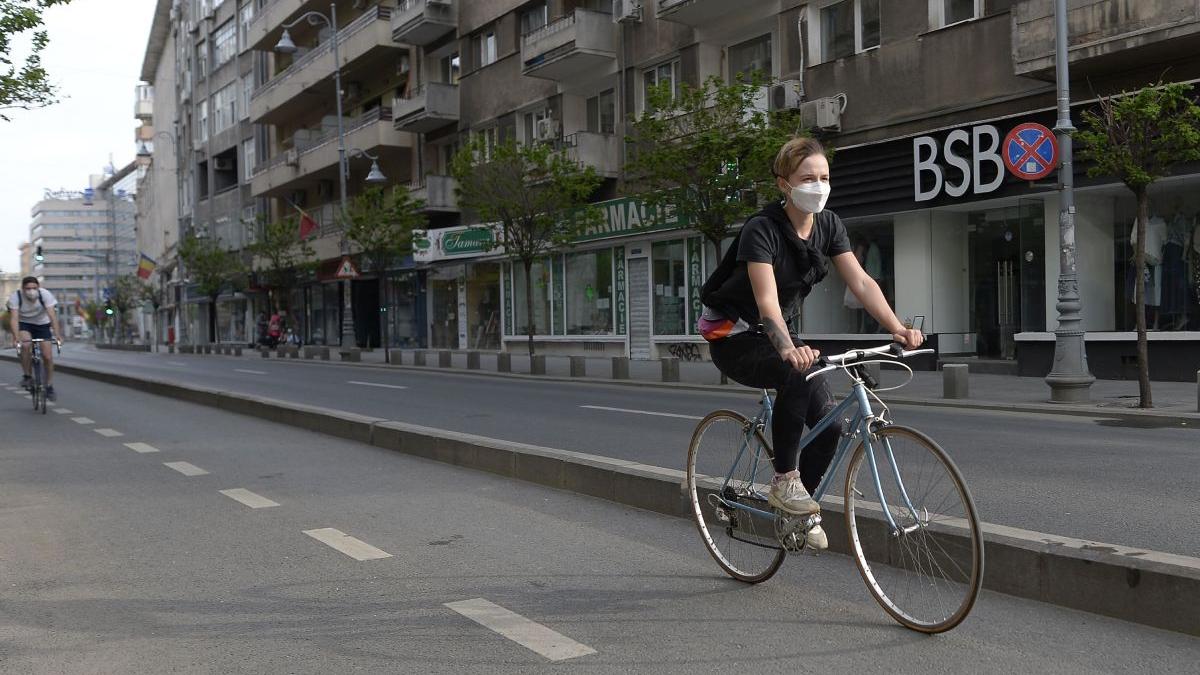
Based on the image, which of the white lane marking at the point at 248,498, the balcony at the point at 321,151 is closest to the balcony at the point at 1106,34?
the white lane marking at the point at 248,498

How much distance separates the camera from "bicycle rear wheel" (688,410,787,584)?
15.5 feet

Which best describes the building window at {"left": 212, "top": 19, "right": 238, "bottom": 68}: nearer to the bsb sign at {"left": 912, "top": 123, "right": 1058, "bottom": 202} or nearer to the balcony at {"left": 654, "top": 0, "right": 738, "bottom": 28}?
the balcony at {"left": 654, "top": 0, "right": 738, "bottom": 28}

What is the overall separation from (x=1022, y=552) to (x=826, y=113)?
18.3 meters

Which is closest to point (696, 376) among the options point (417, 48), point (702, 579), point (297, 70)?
point (702, 579)

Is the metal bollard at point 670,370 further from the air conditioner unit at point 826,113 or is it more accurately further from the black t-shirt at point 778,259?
the black t-shirt at point 778,259

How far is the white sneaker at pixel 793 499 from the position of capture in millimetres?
4375

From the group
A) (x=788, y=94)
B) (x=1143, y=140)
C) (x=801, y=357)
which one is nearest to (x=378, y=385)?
(x=788, y=94)

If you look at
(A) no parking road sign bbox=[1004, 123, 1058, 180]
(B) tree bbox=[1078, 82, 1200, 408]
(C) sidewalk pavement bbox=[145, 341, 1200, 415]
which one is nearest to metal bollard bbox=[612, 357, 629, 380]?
(C) sidewalk pavement bbox=[145, 341, 1200, 415]

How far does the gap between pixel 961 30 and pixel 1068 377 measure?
27.2 ft

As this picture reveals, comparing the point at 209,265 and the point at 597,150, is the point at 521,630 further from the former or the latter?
the point at 209,265

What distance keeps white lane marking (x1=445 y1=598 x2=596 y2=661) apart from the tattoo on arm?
1.30 meters

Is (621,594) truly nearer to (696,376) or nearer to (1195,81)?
(1195,81)

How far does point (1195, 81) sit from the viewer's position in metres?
15.8

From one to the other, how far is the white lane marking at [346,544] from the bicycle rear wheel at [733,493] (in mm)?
1641
